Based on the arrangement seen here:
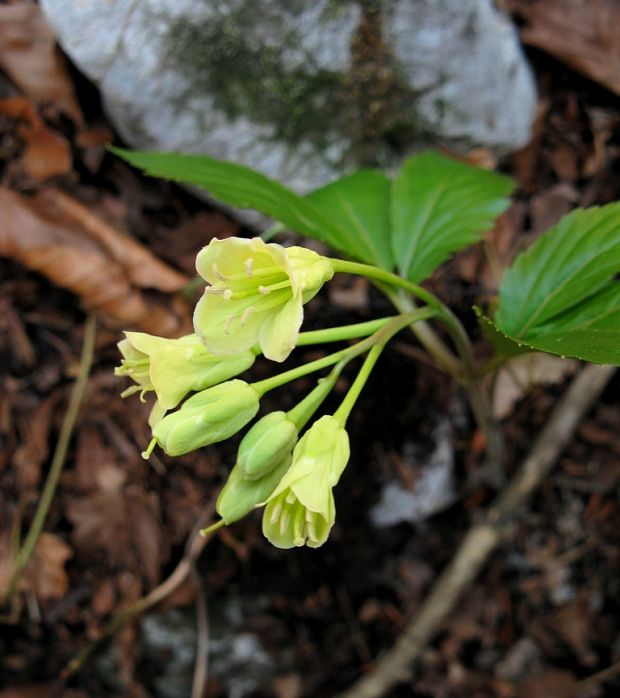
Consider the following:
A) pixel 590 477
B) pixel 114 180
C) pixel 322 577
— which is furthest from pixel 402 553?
pixel 114 180

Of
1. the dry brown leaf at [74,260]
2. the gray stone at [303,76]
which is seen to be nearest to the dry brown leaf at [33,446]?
the dry brown leaf at [74,260]

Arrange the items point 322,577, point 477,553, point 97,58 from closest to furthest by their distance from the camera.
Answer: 1. point 97,58
2. point 477,553
3. point 322,577

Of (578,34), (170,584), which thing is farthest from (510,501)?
(578,34)

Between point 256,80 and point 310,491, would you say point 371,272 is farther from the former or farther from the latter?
point 256,80

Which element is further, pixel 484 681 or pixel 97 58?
pixel 484 681

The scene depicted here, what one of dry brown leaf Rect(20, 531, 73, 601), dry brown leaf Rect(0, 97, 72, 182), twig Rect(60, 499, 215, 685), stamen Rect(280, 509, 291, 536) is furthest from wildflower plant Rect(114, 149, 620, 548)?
dry brown leaf Rect(20, 531, 73, 601)

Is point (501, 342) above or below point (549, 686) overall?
above

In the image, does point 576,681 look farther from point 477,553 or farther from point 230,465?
point 230,465
